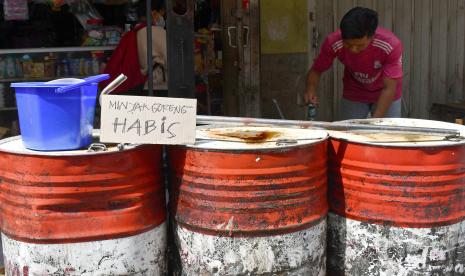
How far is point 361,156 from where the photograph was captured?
9.78 ft

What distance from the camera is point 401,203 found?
2934 millimetres

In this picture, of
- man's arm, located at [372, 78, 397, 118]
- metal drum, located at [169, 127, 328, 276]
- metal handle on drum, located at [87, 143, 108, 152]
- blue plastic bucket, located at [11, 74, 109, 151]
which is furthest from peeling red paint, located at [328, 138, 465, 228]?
man's arm, located at [372, 78, 397, 118]

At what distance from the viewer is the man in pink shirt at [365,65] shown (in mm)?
4184

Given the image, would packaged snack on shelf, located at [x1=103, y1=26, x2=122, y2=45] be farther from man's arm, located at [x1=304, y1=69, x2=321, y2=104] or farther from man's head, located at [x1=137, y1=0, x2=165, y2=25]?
man's arm, located at [x1=304, y1=69, x2=321, y2=104]

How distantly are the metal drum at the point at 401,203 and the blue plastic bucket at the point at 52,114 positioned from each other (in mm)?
1305

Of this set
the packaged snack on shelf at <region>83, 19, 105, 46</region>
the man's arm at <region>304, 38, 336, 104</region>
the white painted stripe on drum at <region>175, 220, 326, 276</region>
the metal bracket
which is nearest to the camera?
the white painted stripe on drum at <region>175, 220, 326, 276</region>

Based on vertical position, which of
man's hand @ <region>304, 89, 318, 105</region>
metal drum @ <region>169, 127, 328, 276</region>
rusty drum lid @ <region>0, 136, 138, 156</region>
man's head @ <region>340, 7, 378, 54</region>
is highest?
man's head @ <region>340, 7, 378, 54</region>

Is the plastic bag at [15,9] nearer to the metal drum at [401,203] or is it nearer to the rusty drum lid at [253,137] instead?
the rusty drum lid at [253,137]

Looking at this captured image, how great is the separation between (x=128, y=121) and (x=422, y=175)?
4.72 ft

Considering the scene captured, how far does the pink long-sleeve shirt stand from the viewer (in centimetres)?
440

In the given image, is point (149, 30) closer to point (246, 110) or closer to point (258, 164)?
point (258, 164)

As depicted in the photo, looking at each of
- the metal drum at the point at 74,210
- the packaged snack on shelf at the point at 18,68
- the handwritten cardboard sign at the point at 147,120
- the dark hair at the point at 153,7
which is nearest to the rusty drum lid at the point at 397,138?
the handwritten cardboard sign at the point at 147,120

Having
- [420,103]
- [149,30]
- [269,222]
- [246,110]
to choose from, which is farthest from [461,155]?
[420,103]

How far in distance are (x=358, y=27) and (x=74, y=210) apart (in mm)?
2411
